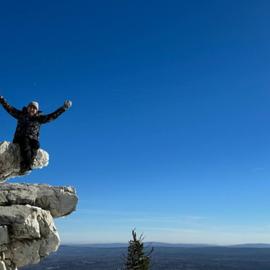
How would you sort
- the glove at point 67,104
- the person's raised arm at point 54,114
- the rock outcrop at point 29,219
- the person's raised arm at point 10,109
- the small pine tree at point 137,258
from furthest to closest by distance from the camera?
the small pine tree at point 137,258 < the glove at point 67,104 < the person's raised arm at point 54,114 < the person's raised arm at point 10,109 < the rock outcrop at point 29,219

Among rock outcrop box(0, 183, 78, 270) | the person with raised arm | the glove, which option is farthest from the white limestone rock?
the glove

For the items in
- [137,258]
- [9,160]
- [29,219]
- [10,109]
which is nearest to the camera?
[29,219]

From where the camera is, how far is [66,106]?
20.9m

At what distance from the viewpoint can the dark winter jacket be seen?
A: 20.0 metres

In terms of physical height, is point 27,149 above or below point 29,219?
above

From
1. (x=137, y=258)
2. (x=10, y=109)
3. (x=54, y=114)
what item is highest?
(x=10, y=109)

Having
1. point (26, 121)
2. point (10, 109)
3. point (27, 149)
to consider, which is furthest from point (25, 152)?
point (10, 109)

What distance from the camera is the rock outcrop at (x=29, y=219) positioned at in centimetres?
1806

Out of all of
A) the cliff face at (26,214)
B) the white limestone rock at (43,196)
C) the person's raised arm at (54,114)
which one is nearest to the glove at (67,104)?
the person's raised arm at (54,114)

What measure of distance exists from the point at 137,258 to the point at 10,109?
90.1 feet

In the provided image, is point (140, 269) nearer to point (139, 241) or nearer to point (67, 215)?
point (139, 241)

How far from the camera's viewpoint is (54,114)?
808 inches

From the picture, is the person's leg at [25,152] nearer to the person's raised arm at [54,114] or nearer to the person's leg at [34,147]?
the person's leg at [34,147]

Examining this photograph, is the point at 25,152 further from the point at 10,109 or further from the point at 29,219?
the point at 29,219
